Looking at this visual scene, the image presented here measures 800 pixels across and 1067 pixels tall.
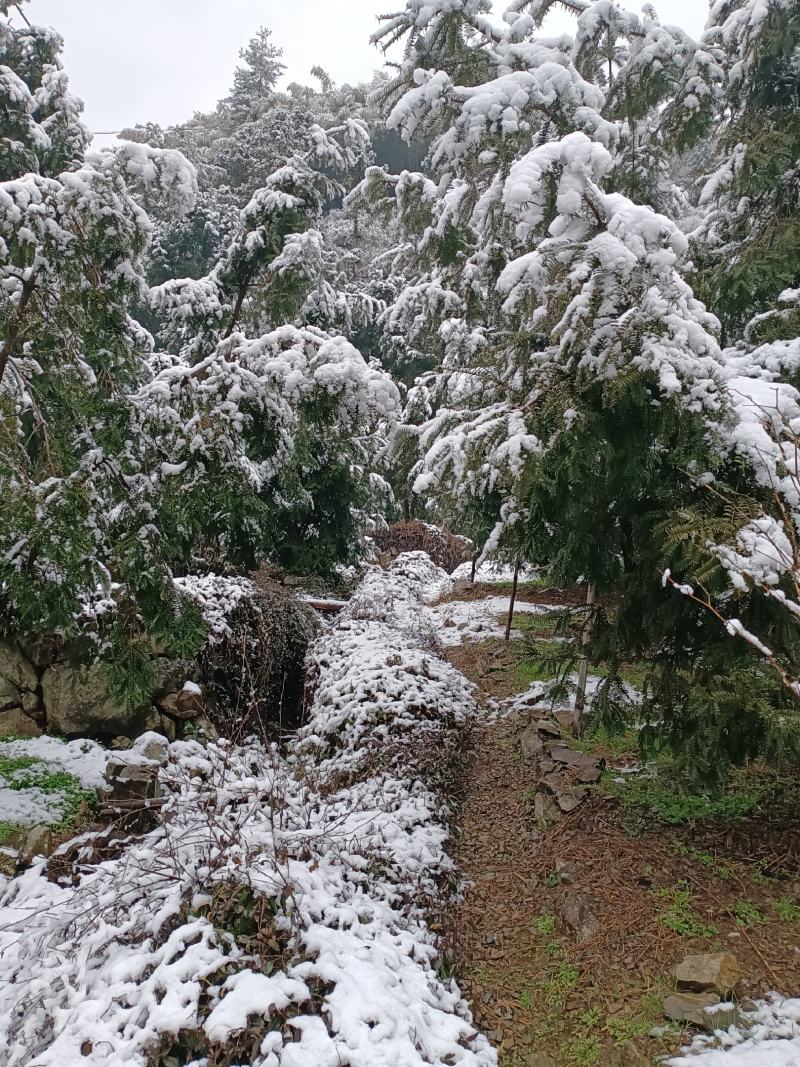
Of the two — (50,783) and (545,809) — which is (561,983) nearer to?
(545,809)

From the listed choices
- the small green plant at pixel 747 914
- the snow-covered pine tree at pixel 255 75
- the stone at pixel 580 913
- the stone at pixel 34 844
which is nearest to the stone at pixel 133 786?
the stone at pixel 34 844

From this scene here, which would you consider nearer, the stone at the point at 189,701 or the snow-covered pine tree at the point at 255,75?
the stone at the point at 189,701

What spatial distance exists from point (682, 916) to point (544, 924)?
730 millimetres

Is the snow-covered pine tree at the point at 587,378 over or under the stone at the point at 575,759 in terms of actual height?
over

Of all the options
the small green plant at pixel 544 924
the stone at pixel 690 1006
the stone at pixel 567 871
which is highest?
the stone at pixel 690 1006

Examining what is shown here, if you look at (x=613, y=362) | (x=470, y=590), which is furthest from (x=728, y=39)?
(x=470, y=590)

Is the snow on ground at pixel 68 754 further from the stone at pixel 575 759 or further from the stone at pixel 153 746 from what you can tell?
the stone at pixel 575 759

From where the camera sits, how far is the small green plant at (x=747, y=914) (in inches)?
114

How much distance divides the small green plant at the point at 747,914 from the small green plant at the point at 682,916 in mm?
138

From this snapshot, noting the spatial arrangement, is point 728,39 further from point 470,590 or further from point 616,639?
point 470,590

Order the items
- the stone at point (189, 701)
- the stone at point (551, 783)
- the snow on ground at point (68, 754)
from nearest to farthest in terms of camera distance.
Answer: the stone at point (551, 783) < the snow on ground at point (68, 754) < the stone at point (189, 701)

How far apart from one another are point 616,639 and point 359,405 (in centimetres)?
271

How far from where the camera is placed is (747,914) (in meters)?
2.94

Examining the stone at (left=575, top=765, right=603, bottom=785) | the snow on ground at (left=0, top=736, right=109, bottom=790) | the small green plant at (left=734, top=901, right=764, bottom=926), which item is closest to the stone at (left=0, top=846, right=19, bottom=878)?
the snow on ground at (left=0, top=736, right=109, bottom=790)
